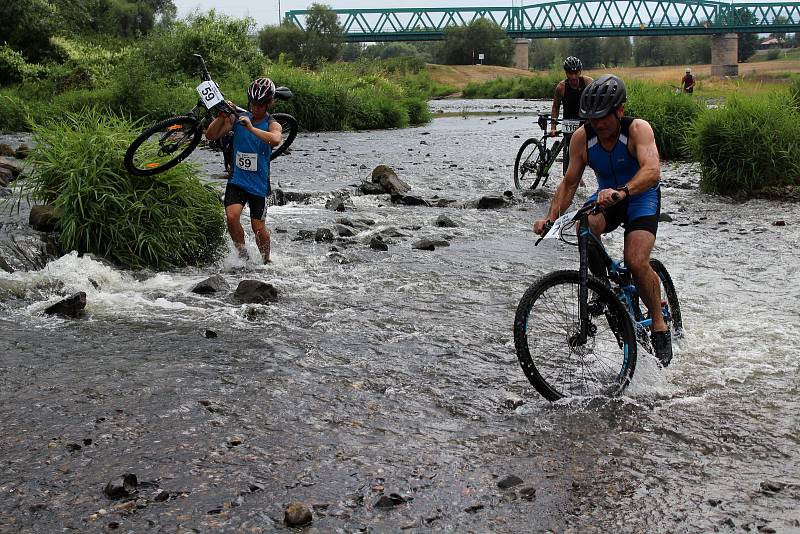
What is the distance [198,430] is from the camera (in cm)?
541

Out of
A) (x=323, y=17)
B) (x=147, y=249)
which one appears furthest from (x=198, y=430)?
(x=323, y=17)

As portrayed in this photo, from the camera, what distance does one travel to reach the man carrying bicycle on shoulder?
581 centimetres

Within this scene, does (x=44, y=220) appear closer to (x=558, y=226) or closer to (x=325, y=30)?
(x=558, y=226)

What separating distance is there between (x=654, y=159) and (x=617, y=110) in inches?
15.8

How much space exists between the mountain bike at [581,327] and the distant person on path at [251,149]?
4.62 meters

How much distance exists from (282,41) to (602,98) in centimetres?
11000

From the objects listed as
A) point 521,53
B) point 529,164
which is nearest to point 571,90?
point 529,164

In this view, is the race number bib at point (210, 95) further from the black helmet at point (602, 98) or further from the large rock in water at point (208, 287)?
the black helmet at point (602, 98)

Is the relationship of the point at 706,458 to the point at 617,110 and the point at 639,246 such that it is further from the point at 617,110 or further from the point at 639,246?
the point at 617,110

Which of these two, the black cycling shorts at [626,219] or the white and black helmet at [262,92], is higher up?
the white and black helmet at [262,92]

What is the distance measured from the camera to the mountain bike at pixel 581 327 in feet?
18.9

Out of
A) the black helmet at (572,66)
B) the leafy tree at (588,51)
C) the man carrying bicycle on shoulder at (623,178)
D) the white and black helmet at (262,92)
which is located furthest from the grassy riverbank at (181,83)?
the leafy tree at (588,51)

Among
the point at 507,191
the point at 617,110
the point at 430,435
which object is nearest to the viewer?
the point at 430,435

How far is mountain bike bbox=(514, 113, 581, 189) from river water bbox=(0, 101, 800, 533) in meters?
5.37
